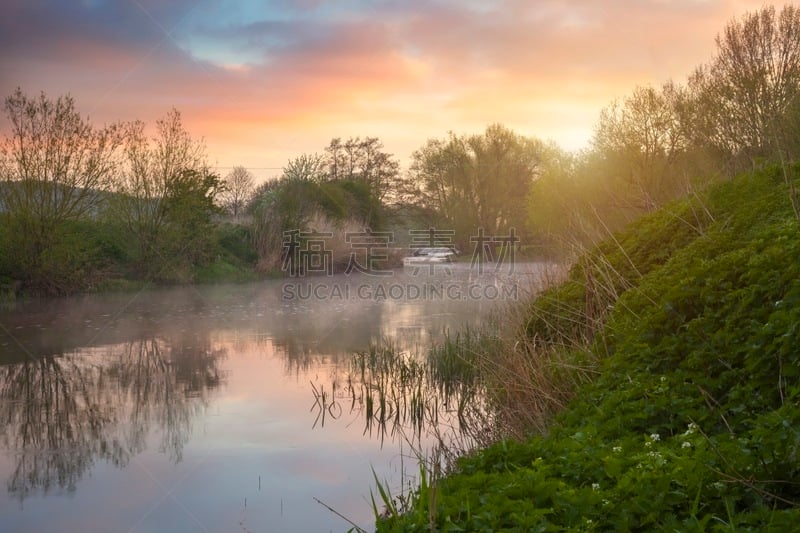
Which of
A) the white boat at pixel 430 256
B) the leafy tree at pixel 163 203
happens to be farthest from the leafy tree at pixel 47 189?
the white boat at pixel 430 256

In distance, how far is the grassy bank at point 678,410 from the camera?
261 centimetres

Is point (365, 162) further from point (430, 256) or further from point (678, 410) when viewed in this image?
point (678, 410)

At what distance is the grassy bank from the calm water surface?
1.84m

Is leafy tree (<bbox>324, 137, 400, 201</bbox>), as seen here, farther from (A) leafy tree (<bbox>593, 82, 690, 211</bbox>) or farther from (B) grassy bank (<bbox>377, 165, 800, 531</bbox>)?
(B) grassy bank (<bbox>377, 165, 800, 531</bbox>)

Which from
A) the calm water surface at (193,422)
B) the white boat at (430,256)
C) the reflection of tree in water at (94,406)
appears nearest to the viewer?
the calm water surface at (193,422)

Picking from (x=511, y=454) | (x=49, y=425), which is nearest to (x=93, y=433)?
(x=49, y=425)

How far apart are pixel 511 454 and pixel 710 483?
3.53ft

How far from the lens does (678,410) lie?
3557mm

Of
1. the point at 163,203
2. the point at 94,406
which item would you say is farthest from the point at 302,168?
the point at 94,406

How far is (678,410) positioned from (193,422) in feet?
19.5

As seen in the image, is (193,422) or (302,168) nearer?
(193,422)

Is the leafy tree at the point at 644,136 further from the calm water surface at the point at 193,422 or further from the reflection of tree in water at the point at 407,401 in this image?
the reflection of tree in water at the point at 407,401

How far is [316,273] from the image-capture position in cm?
3167

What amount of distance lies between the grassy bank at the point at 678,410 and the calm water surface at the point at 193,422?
184 centimetres
